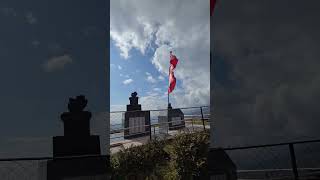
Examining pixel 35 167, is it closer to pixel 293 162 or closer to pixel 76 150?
pixel 76 150

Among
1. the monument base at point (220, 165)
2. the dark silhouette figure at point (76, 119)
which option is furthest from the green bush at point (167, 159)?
the dark silhouette figure at point (76, 119)

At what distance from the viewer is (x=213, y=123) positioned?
20.7 ft

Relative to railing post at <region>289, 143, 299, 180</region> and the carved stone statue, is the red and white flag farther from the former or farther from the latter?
railing post at <region>289, 143, 299, 180</region>

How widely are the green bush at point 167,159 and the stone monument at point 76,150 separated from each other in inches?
28.3

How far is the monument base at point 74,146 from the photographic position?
5.07 meters

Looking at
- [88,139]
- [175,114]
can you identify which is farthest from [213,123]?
[175,114]

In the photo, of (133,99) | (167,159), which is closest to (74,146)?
(167,159)

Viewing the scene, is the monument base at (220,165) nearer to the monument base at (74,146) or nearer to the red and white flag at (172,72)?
the monument base at (74,146)

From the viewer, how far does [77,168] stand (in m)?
4.86

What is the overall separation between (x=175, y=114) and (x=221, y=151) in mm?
5429

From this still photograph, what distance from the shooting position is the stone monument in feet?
15.8

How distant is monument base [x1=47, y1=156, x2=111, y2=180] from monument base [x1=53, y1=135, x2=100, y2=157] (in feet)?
0.75

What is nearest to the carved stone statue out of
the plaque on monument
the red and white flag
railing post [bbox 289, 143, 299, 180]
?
the plaque on monument

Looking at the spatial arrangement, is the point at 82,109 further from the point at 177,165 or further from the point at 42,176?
the point at 177,165
